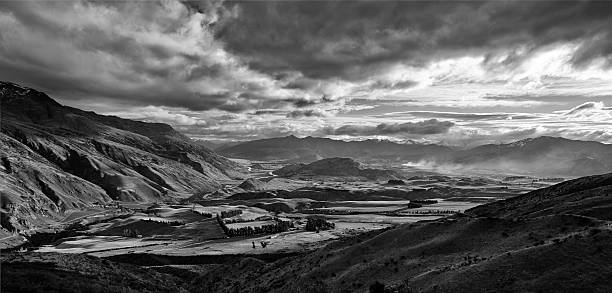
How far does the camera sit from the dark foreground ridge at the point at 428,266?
54.0 meters

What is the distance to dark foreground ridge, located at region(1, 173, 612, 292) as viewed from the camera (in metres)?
54.0

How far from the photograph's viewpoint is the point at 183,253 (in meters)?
178

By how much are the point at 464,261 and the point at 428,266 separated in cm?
596

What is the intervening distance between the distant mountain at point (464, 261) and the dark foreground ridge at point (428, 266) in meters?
0.13

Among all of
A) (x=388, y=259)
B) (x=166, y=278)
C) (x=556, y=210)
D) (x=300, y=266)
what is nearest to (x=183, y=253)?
(x=166, y=278)

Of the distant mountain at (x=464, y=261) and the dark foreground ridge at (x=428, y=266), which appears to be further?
the dark foreground ridge at (x=428, y=266)

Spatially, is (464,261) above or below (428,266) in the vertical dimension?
above

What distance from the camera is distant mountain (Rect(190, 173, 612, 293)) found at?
175 ft

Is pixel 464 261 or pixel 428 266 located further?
pixel 428 266

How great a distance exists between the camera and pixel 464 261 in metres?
64.6

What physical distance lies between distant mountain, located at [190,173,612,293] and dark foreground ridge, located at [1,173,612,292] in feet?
0.41

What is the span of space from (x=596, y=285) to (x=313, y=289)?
4039 centimetres

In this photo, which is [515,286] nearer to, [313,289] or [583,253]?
[583,253]

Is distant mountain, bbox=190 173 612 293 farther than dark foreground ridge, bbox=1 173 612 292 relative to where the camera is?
No
